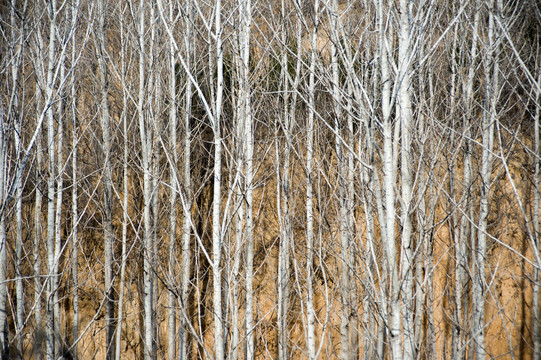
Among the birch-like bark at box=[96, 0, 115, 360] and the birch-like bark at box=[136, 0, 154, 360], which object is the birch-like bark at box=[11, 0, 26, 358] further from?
the birch-like bark at box=[136, 0, 154, 360]

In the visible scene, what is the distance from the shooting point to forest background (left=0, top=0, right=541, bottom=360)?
168 inches

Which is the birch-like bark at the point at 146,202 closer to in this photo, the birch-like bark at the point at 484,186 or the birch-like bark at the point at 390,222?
the birch-like bark at the point at 390,222

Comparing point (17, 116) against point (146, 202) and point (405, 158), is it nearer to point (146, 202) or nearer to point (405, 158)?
point (146, 202)

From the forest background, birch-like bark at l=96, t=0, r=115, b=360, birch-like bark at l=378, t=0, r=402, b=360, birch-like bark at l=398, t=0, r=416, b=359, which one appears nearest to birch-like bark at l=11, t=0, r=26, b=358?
the forest background

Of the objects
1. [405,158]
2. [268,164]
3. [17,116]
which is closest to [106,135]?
[17,116]

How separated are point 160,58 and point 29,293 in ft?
18.0

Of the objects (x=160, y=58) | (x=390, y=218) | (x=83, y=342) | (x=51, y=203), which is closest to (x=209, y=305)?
(x=83, y=342)

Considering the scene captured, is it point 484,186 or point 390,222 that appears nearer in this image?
point 390,222

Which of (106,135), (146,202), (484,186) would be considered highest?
(106,135)

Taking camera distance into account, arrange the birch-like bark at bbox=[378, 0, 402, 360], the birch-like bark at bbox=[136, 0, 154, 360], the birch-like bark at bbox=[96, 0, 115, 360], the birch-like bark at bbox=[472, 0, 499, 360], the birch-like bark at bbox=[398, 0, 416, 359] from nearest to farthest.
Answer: the birch-like bark at bbox=[378, 0, 402, 360], the birch-like bark at bbox=[398, 0, 416, 359], the birch-like bark at bbox=[472, 0, 499, 360], the birch-like bark at bbox=[136, 0, 154, 360], the birch-like bark at bbox=[96, 0, 115, 360]

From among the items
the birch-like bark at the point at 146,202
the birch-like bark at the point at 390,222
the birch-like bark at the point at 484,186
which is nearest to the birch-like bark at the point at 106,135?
the birch-like bark at the point at 146,202

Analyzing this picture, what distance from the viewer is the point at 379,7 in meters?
3.27

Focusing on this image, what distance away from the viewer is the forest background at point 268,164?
168 inches

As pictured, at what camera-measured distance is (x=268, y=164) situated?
9.12 m
